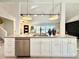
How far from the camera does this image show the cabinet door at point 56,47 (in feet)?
24.8

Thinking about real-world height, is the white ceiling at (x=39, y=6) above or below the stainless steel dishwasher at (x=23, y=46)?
above

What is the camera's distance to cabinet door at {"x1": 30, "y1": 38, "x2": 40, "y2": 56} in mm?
7566

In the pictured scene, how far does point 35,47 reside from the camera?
7582 mm

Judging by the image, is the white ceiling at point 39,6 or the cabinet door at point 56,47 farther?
the white ceiling at point 39,6

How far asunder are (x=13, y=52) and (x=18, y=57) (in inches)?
12.5

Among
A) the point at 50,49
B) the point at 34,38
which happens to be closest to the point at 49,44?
the point at 50,49

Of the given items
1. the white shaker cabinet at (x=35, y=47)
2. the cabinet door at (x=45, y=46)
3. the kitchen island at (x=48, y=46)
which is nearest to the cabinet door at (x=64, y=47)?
the kitchen island at (x=48, y=46)

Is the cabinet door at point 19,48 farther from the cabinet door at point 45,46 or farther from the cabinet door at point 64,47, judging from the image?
the cabinet door at point 64,47

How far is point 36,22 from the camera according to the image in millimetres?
11953

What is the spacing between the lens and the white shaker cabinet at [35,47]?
24.8 feet

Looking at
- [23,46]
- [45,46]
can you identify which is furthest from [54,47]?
[23,46]

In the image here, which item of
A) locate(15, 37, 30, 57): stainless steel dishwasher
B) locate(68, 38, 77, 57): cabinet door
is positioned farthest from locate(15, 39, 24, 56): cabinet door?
locate(68, 38, 77, 57): cabinet door

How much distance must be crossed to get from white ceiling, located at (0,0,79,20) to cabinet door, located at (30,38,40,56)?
2387mm

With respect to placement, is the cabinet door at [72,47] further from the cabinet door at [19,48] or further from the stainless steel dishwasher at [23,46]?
the cabinet door at [19,48]
